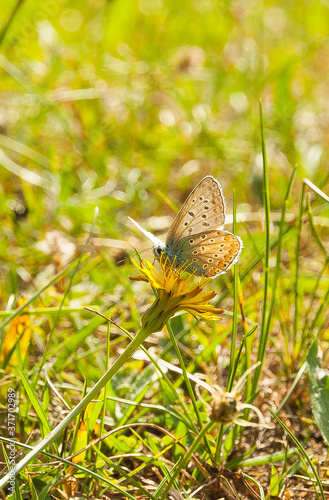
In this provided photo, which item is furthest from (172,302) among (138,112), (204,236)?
(138,112)

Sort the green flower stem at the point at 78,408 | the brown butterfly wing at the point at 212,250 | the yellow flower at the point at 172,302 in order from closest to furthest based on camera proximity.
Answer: the green flower stem at the point at 78,408 < the yellow flower at the point at 172,302 < the brown butterfly wing at the point at 212,250

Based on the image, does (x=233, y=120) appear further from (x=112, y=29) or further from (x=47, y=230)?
(x=47, y=230)

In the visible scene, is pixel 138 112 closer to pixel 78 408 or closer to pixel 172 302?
pixel 172 302

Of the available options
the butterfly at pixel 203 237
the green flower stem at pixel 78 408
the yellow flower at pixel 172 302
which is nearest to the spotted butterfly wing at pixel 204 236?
the butterfly at pixel 203 237

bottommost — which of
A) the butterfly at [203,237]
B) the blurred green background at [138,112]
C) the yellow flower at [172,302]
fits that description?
the yellow flower at [172,302]

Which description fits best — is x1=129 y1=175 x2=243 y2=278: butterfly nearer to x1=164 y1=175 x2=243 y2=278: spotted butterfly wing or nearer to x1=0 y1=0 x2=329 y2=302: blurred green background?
x1=164 y1=175 x2=243 y2=278: spotted butterfly wing

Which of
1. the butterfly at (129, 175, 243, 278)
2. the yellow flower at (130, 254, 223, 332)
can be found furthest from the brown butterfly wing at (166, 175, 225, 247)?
the yellow flower at (130, 254, 223, 332)

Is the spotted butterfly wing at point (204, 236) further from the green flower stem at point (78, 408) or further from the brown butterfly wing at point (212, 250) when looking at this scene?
the green flower stem at point (78, 408)
